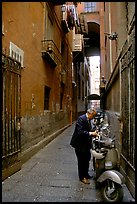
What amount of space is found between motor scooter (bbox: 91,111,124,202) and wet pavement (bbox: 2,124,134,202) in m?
0.20

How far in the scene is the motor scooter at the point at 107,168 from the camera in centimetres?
424

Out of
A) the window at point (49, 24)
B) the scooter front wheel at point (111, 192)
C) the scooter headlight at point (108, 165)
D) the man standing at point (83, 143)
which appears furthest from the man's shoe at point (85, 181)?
the window at point (49, 24)

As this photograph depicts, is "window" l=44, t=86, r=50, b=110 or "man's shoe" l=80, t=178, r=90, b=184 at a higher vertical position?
"window" l=44, t=86, r=50, b=110

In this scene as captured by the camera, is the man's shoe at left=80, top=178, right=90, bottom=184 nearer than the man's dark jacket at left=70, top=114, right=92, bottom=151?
Yes

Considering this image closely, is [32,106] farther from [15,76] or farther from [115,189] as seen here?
[115,189]

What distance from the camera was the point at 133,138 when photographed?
461 cm

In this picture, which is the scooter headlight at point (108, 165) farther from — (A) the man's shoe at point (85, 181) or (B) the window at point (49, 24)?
(B) the window at point (49, 24)

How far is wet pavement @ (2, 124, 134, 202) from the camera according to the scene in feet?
14.6

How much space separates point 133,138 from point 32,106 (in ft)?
14.5

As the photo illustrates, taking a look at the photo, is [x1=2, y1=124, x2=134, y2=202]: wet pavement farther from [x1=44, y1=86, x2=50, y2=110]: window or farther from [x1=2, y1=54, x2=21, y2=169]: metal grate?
[x1=44, y1=86, x2=50, y2=110]: window

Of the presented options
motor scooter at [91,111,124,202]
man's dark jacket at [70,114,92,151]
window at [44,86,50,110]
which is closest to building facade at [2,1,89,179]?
window at [44,86,50,110]

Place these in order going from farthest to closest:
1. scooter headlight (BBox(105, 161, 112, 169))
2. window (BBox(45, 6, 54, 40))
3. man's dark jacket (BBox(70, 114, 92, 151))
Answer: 1. window (BBox(45, 6, 54, 40))
2. man's dark jacket (BBox(70, 114, 92, 151))
3. scooter headlight (BBox(105, 161, 112, 169))

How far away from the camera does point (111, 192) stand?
428 centimetres

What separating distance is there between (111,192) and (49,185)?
144 centimetres
